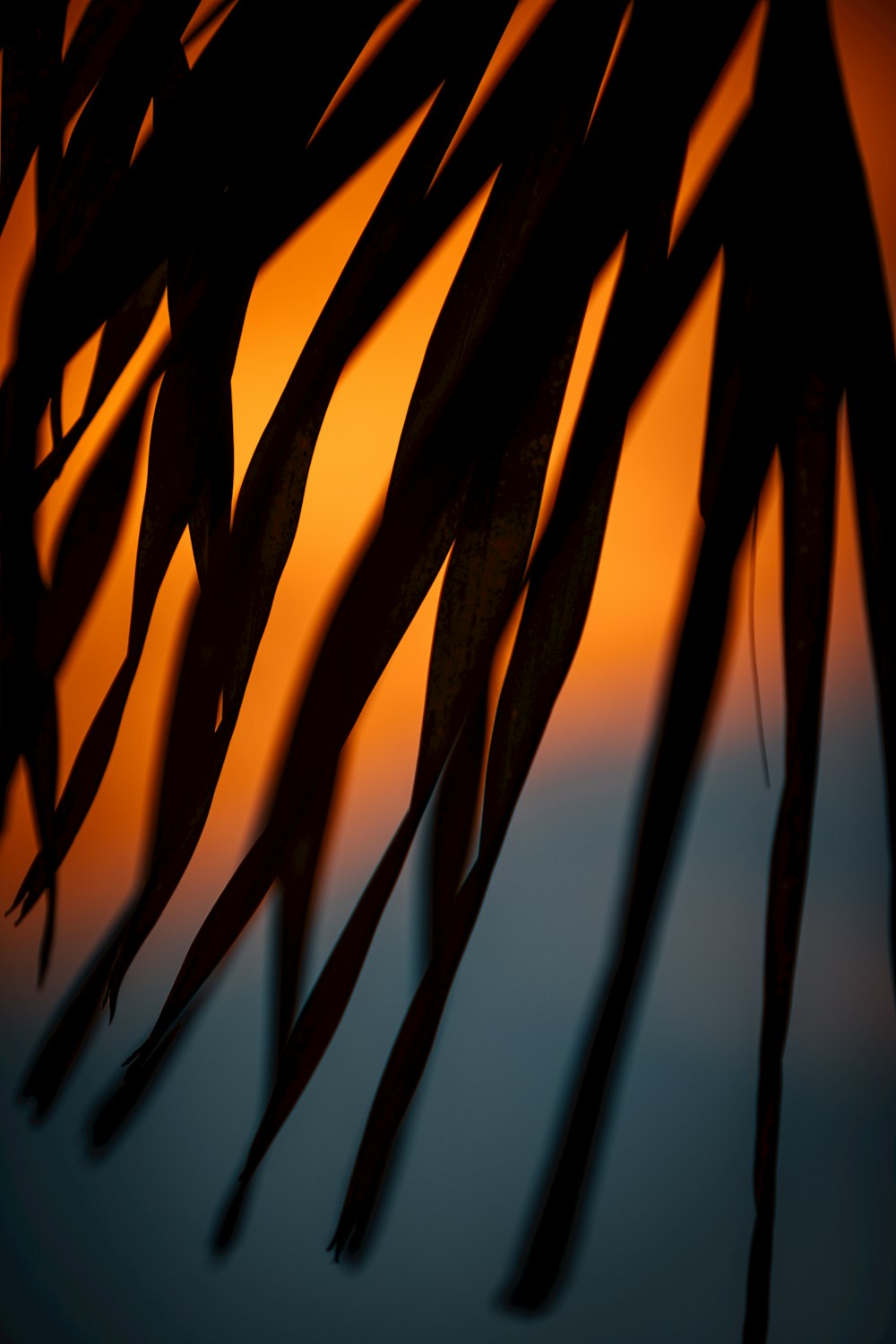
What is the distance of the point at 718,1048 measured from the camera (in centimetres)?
107

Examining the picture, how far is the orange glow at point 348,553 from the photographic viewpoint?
0.69 metres

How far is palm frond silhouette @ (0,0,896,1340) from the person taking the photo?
0.75 ft

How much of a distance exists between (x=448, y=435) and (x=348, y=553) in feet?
1.48

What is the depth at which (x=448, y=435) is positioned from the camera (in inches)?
9.3

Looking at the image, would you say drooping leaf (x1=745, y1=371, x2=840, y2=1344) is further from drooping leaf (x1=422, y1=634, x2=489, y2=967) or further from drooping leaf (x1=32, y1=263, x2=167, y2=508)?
drooping leaf (x1=32, y1=263, x2=167, y2=508)

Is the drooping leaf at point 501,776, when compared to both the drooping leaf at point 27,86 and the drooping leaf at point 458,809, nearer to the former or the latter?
the drooping leaf at point 458,809

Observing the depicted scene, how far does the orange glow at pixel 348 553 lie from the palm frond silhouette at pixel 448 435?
380mm

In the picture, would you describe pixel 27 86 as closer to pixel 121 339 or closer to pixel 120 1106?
pixel 121 339

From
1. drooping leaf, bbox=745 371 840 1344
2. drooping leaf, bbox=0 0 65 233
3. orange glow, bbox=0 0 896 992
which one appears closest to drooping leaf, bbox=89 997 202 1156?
drooping leaf, bbox=745 371 840 1344

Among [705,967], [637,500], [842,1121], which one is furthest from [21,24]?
[842,1121]

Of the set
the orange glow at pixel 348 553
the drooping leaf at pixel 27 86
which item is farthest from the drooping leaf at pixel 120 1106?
the orange glow at pixel 348 553

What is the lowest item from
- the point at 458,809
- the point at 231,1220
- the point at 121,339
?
the point at 231,1220

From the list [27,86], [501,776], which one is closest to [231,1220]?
[501,776]

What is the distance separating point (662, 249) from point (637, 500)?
573 millimetres
